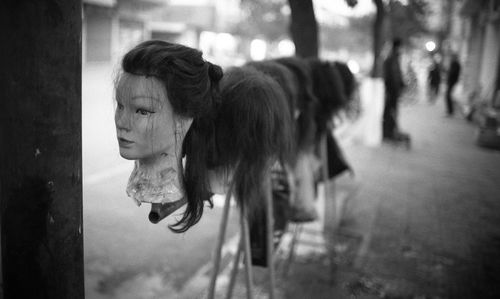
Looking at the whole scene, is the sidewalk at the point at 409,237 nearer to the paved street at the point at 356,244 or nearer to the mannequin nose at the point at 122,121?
the paved street at the point at 356,244

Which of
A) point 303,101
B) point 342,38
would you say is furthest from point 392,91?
point 342,38

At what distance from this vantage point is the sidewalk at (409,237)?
363 cm

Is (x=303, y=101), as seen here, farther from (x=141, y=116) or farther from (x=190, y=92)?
(x=141, y=116)

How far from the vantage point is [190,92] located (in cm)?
145

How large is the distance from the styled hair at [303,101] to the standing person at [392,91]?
6467 millimetres

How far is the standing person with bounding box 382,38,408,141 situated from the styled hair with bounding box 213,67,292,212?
24.0ft

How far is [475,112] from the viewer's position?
13.5 m

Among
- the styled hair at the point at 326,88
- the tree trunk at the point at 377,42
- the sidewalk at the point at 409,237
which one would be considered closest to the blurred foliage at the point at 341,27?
the tree trunk at the point at 377,42

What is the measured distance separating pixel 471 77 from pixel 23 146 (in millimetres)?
20237

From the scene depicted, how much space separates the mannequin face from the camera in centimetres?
139

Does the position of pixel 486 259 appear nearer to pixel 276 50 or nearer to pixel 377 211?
pixel 377 211

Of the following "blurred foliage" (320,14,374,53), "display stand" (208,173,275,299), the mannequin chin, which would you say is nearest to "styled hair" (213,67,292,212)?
the mannequin chin

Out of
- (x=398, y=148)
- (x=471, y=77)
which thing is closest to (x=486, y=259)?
(x=398, y=148)

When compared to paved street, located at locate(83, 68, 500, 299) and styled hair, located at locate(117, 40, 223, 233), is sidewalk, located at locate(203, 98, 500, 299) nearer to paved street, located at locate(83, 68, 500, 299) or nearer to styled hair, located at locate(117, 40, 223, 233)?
paved street, located at locate(83, 68, 500, 299)
